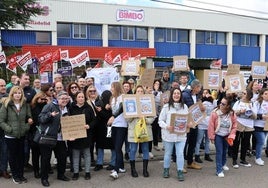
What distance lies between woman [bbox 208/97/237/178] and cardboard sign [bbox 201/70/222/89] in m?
2.04

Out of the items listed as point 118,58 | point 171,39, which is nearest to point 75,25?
point 171,39

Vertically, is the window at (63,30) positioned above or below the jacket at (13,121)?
above

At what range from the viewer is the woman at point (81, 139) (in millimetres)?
6961

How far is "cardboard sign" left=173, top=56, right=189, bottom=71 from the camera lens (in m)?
11.3

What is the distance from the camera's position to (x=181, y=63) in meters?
11.4

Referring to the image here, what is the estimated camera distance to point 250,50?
147 feet

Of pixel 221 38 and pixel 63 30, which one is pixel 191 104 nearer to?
pixel 63 30

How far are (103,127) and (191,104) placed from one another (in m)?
1.84

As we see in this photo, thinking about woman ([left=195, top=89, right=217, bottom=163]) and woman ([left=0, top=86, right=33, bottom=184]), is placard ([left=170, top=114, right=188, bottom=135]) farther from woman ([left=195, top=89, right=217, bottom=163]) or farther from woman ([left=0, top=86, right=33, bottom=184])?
woman ([left=0, top=86, right=33, bottom=184])

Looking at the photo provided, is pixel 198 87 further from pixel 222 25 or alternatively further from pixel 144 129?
pixel 222 25

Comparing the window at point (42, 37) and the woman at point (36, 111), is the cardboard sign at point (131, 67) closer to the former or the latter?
the woman at point (36, 111)

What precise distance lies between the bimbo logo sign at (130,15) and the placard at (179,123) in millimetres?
30836

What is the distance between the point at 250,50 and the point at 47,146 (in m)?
41.4

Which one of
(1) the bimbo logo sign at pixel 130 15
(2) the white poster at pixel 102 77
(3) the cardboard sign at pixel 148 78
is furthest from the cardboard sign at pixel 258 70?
(1) the bimbo logo sign at pixel 130 15
